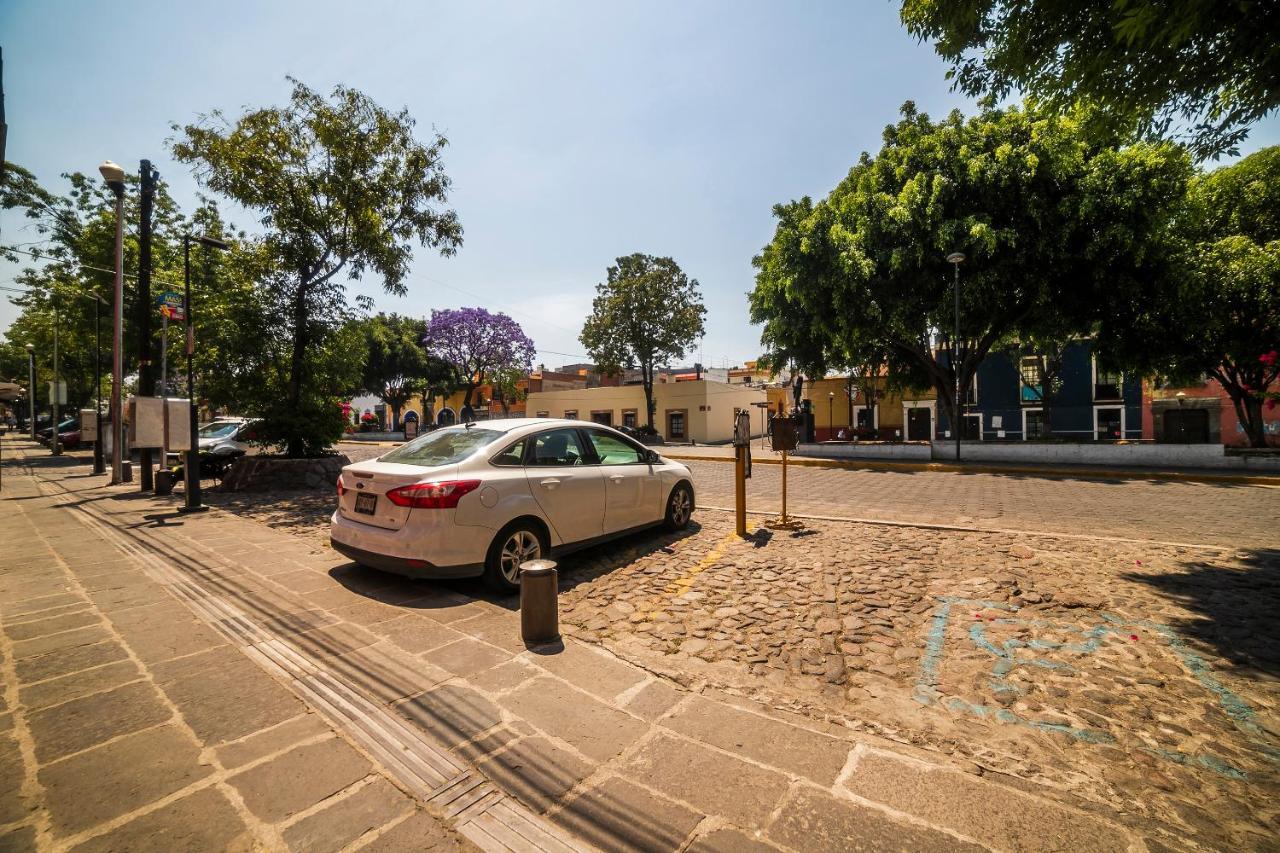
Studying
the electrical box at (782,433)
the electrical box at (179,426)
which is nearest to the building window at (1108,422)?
the electrical box at (782,433)

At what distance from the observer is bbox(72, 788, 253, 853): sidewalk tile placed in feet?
5.85

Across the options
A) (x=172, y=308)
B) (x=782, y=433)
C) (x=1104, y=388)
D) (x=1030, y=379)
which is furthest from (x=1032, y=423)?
(x=172, y=308)

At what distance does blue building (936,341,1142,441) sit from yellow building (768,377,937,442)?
5.01 feet

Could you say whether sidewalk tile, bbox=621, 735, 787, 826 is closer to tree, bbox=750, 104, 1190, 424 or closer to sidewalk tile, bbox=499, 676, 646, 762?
sidewalk tile, bbox=499, 676, 646, 762

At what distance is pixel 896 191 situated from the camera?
1764cm

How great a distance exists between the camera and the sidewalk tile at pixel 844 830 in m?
1.77

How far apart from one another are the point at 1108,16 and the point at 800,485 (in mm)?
9624

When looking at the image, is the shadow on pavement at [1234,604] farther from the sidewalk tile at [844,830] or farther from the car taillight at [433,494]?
the car taillight at [433,494]

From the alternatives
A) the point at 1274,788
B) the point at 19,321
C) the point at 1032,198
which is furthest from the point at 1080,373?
the point at 19,321

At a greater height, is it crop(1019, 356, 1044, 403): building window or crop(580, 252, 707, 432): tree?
crop(580, 252, 707, 432): tree

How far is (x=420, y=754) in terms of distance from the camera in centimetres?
234

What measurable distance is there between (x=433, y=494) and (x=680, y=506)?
351 centimetres

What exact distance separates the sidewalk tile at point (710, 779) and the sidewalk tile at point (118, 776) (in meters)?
1.90

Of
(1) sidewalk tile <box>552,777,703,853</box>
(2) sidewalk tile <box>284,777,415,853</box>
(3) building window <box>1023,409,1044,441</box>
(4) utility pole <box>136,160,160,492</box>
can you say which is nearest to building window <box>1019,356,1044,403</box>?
(3) building window <box>1023,409,1044,441</box>
